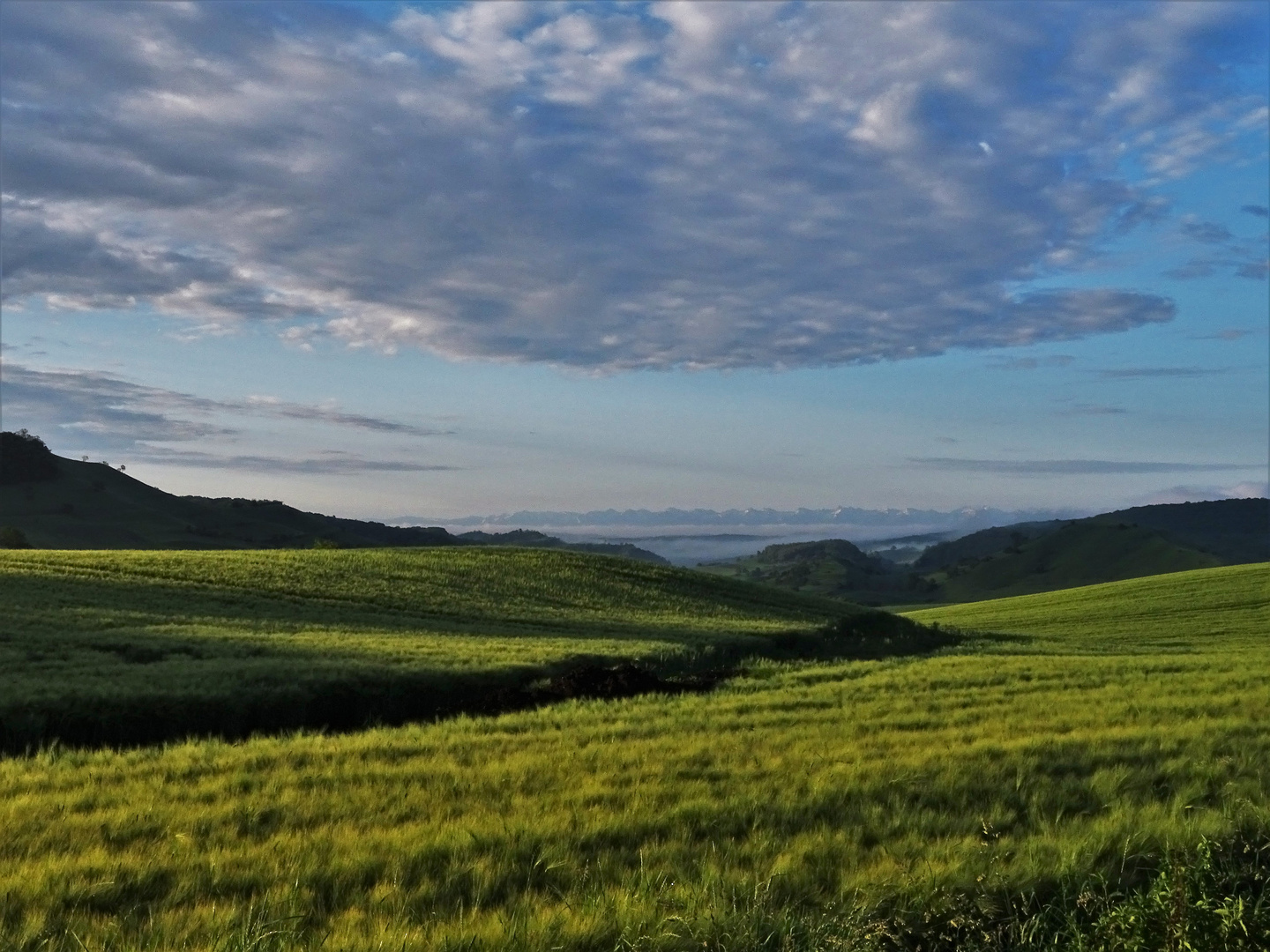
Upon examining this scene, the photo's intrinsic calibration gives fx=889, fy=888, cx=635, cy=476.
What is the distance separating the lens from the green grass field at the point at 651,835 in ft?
16.5

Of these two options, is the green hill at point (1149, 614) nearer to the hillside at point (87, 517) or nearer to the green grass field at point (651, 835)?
the green grass field at point (651, 835)

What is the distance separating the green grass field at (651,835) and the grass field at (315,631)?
4.21 metres

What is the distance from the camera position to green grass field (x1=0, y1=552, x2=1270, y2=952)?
16.5ft

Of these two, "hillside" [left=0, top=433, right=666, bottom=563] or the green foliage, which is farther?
the green foliage

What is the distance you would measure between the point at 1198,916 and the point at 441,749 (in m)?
7.87

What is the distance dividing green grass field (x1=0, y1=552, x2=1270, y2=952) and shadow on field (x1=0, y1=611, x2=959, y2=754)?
3.69m

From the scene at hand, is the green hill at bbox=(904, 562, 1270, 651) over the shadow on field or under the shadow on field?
under

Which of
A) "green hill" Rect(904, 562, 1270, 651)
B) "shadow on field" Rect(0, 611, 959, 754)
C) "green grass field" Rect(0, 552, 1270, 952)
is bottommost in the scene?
"green hill" Rect(904, 562, 1270, 651)

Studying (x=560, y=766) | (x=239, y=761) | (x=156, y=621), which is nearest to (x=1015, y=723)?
(x=560, y=766)

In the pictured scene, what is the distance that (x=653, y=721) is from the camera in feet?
42.4

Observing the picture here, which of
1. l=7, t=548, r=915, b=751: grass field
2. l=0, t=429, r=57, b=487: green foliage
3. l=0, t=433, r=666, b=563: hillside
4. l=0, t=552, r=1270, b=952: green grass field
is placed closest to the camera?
l=0, t=552, r=1270, b=952: green grass field

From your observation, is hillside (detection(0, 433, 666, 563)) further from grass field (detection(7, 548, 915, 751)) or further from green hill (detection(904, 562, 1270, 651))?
grass field (detection(7, 548, 915, 751))

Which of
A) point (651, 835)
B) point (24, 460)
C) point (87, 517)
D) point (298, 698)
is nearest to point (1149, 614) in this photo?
point (298, 698)

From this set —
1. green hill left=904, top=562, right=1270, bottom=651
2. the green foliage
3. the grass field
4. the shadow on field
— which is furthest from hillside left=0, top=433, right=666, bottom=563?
the shadow on field
